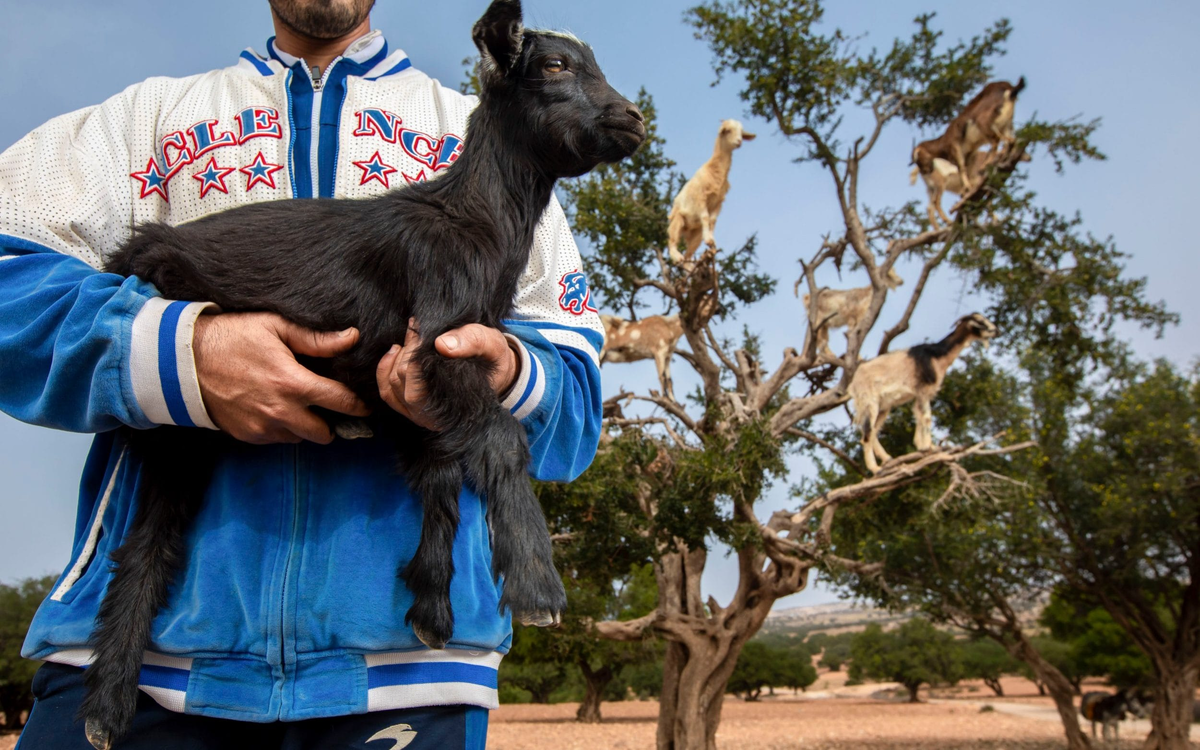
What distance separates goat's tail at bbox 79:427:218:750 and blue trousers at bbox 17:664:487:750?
0.16 ft

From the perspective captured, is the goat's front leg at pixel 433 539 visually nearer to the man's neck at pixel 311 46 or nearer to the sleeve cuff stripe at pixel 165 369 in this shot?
the sleeve cuff stripe at pixel 165 369

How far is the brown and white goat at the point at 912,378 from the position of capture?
1026cm

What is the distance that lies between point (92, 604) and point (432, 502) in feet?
1.95

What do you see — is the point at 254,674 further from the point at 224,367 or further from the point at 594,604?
the point at 594,604

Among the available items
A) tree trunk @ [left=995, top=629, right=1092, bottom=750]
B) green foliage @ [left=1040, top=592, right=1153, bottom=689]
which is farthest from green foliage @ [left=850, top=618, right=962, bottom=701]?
tree trunk @ [left=995, top=629, right=1092, bottom=750]

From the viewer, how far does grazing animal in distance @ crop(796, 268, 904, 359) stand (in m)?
11.6

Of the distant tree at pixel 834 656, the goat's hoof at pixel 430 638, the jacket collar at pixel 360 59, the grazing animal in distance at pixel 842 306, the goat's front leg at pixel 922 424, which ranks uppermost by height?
the grazing animal in distance at pixel 842 306

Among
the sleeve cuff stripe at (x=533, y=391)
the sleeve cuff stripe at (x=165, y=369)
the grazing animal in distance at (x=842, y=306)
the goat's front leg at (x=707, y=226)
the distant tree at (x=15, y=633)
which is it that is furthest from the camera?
the distant tree at (x=15, y=633)

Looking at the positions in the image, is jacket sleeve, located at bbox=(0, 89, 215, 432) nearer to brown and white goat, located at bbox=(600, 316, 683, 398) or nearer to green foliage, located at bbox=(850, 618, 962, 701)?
brown and white goat, located at bbox=(600, 316, 683, 398)

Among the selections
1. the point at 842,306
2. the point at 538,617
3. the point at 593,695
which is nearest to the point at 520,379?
the point at 538,617

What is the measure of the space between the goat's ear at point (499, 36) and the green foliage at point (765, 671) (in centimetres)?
3445

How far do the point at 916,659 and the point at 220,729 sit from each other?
36.7 meters

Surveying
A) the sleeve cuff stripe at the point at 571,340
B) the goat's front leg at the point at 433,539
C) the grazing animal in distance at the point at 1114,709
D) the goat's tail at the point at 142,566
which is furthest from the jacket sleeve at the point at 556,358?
the grazing animal in distance at the point at 1114,709

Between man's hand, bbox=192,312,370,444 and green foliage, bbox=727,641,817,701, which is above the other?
man's hand, bbox=192,312,370,444
